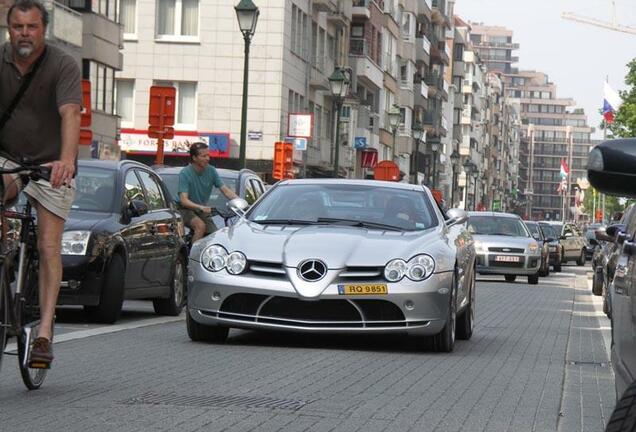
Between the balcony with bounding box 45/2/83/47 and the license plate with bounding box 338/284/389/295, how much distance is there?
1319 inches

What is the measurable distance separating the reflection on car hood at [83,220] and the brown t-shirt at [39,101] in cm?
621

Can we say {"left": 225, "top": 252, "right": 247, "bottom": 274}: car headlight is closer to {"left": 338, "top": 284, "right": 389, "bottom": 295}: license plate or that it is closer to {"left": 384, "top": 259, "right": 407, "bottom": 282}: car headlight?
{"left": 338, "top": 284, "right": 389, "bottom": 295}: license plate

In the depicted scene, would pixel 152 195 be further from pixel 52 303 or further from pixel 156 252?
pixel 52 303

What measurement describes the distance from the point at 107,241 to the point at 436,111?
107 meters

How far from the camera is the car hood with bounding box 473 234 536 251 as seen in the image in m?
38.8

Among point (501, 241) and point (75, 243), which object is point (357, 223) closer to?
point (75, 243)

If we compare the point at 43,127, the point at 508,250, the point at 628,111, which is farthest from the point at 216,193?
the point at 628,111

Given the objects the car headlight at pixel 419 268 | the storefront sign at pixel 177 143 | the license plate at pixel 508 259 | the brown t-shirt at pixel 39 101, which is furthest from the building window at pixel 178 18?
the brown t-shirt at pixel 39 101

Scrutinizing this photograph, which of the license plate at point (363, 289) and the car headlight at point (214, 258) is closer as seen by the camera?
the license plate at point (363, 289)

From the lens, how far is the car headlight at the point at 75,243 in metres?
14.9

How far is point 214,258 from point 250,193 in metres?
9.88

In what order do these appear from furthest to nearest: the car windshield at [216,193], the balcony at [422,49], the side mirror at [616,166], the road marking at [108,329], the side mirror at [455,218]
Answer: the balcony at [422,49]
the car windshield at [216,193]
the side mirror at [455,218]
the road marking at [108,329]
the side mirror at [616,166]

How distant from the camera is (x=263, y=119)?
60.4 m

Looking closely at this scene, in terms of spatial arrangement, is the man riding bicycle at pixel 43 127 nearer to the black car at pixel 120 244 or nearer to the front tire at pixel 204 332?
the front tire at pixel 204 332
